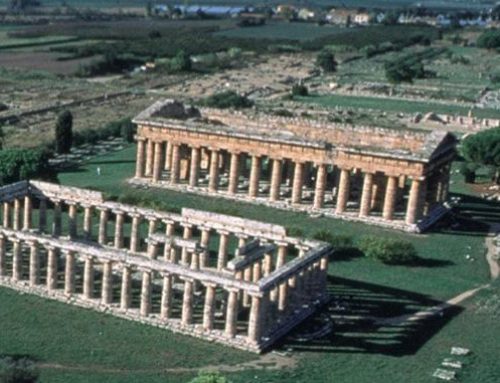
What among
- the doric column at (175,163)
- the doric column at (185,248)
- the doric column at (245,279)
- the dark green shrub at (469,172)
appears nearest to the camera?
the doric column at (245,279)

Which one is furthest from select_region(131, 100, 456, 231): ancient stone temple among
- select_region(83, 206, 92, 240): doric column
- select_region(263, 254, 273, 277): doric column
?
select_region(263, 254, 273, 277): doric column

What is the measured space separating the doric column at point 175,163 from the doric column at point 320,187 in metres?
13.0

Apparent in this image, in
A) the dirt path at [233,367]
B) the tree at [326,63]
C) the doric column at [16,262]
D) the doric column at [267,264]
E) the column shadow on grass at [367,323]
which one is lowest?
the dirt path at [233,367]

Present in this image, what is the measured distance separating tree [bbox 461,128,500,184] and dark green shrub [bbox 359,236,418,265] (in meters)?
23.4

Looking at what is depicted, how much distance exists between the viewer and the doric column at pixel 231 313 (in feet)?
149

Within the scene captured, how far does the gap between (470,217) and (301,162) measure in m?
14.8

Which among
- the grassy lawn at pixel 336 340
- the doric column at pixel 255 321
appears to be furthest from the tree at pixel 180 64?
the doric column at pixel 255 321

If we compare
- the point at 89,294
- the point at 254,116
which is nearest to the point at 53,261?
the point at 89,294

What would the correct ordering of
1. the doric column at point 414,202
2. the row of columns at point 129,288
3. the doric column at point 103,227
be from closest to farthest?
the row of columns at point 129,288
the doric column at point 103,227
the doric column at point 414,202

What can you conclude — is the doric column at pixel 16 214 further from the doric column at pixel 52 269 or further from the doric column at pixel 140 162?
the doric column at pixel 140 162

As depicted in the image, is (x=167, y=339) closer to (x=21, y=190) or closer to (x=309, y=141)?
(x=21, y=190)

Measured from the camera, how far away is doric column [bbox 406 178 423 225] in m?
67.2

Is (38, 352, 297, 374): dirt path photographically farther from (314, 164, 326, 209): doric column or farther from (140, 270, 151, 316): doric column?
(314, 164, 326, 209): doric column

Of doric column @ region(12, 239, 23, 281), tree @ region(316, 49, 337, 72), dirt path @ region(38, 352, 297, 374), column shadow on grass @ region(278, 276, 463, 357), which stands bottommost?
dirt path @ region(38, 352, 297, 374)
